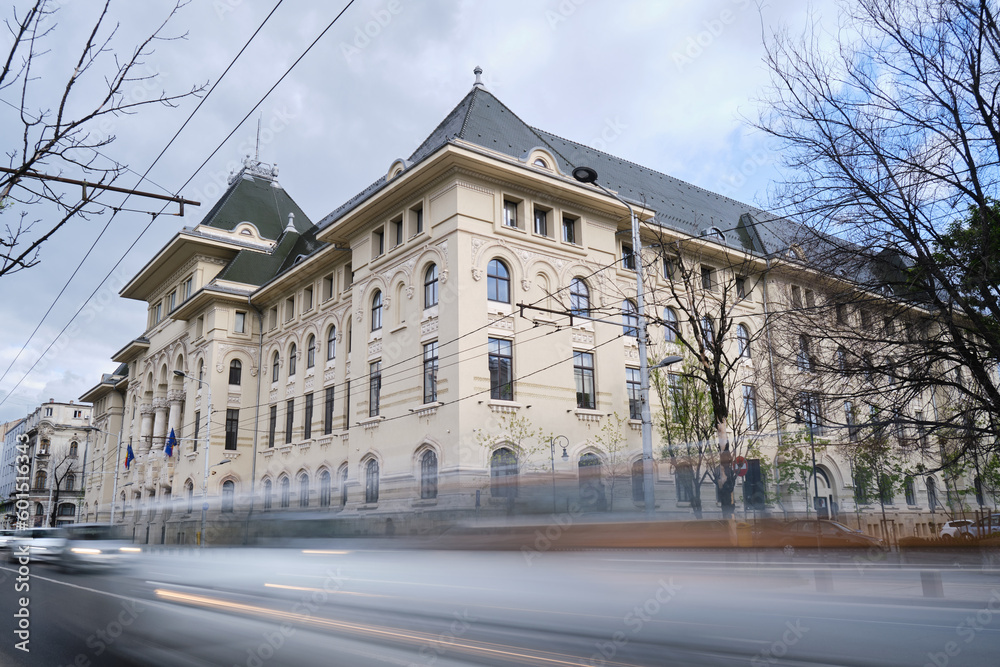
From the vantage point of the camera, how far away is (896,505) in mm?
17672

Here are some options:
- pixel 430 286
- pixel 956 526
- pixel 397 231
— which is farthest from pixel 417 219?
pixel 956 526

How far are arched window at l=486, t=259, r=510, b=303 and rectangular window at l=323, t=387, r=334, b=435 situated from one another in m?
11.2

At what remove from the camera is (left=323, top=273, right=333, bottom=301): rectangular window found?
3591 cm

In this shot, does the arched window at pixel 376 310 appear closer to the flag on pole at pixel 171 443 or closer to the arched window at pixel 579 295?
the arched window at pixel 579 295

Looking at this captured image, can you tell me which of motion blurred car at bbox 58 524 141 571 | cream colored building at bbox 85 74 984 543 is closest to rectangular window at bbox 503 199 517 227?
cream colored building at bbox 85 74 984 543

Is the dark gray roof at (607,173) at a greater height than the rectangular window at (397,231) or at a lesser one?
greater

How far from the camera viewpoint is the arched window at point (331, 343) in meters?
34.3

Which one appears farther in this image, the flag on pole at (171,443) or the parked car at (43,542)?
the flag on pole at (171,443)

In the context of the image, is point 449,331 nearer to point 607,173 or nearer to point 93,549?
point 93,549

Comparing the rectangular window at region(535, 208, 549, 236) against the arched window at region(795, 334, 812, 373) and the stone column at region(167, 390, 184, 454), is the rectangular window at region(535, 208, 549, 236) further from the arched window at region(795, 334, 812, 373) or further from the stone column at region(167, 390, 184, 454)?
the stone column at region(167, 390, 184, 454)

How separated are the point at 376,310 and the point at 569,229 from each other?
29.5ft

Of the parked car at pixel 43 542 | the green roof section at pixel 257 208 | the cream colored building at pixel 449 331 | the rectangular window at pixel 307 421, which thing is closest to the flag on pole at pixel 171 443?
the cream colored building at pixel 449 331

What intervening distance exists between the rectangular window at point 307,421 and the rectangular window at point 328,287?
503cm

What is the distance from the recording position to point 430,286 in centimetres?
2744
